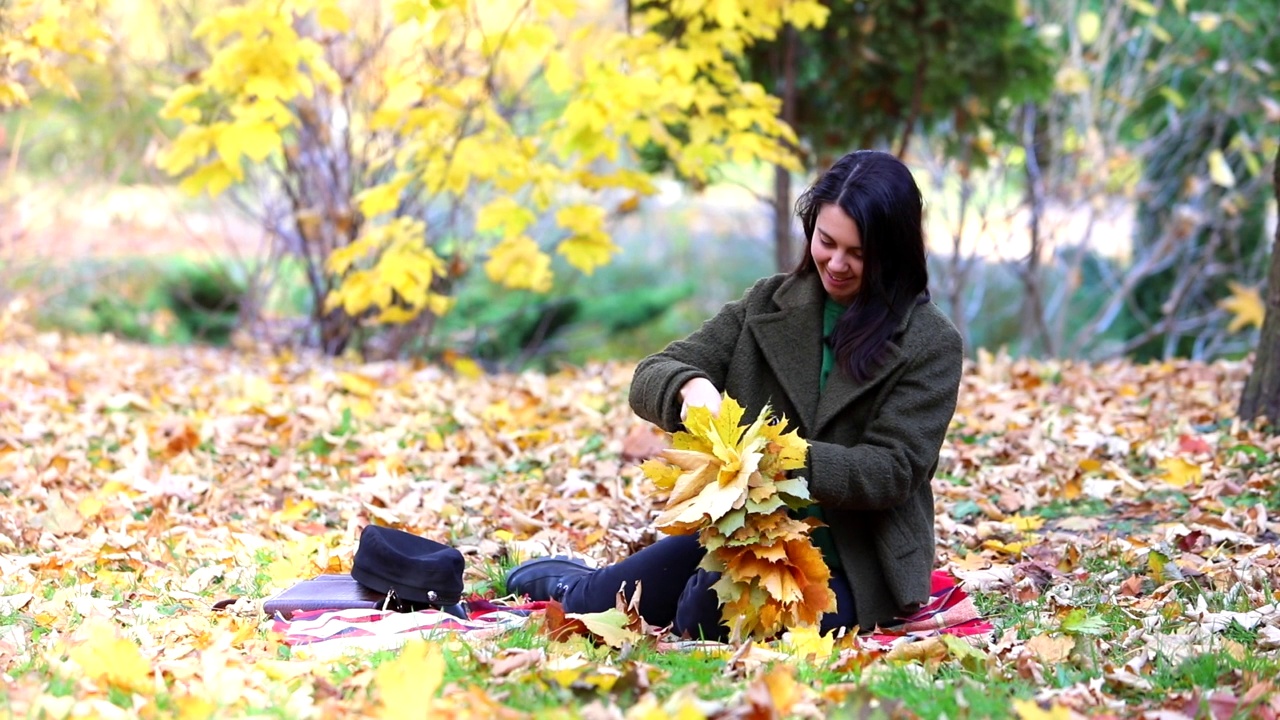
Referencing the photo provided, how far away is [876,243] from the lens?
287 centimetres

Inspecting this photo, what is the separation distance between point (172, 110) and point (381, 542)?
2.97 meters

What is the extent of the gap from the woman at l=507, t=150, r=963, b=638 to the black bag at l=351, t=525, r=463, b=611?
302 mm

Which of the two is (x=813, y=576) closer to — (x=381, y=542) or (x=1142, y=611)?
(x=1142, y=611)

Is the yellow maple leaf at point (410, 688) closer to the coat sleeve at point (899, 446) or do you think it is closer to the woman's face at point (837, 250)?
the coat sleeve at point (899, 446)

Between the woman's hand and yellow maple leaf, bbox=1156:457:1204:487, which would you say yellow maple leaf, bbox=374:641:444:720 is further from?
yellow maple leaf, bbox=1156:457:1204:487

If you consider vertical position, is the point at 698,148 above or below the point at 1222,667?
above

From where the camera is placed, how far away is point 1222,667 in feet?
7.95

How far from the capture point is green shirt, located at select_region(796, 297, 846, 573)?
298cm

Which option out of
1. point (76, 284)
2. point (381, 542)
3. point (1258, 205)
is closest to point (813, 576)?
point (381, 542)

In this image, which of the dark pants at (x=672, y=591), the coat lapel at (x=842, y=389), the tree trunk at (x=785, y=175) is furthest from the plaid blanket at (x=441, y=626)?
the tree trunk at (x=785, y=175)

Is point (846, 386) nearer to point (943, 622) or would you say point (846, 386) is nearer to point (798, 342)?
point (798, 342)

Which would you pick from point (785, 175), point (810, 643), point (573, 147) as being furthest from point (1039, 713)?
point (785, 175)

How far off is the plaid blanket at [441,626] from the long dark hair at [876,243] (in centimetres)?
61

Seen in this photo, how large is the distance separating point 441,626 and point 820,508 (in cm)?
95
